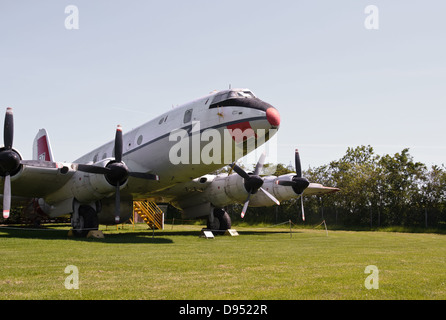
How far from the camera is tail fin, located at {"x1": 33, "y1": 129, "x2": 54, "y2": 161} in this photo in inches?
990

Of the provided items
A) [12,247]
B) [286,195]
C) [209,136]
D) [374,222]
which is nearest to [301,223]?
[374,222]

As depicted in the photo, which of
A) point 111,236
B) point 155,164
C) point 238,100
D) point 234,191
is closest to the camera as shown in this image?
point 238,100

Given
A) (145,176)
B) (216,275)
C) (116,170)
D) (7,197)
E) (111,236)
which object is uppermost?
(116,170)

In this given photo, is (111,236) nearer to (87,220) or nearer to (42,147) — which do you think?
(87,220)

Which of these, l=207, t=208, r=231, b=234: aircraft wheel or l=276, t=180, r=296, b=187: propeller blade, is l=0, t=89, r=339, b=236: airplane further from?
l=276, t=180, r=296, b=187: propeller blade

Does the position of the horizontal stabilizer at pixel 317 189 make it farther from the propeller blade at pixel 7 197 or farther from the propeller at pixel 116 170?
the propeller blade at pixel 7 197

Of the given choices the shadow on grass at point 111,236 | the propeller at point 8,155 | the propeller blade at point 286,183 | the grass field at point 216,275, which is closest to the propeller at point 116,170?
the shadow on grass at point 111,236

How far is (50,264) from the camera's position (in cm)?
959

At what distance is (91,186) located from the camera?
17.5m

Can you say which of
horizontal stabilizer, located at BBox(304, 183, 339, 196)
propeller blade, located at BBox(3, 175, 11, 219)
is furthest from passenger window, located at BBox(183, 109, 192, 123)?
horizontal stabilizer, located at BBox(304, 183, 339, 196)

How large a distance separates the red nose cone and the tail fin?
15.7 metres

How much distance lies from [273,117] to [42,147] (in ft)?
56.5

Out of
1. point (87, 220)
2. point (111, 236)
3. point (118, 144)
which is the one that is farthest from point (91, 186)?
point (111, 236)
